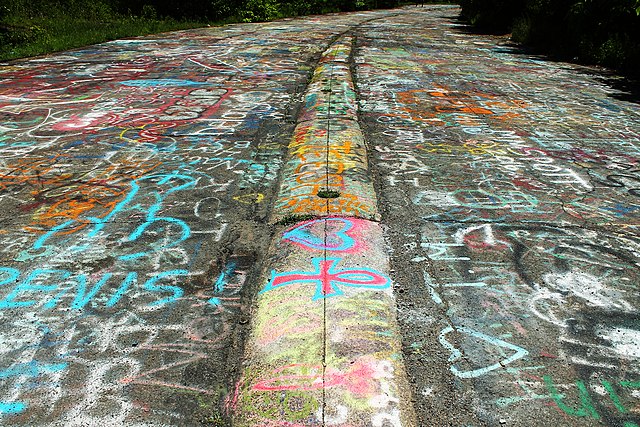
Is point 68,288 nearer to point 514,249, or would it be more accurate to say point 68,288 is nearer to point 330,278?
point 330,278

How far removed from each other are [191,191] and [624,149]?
4978 millimetres

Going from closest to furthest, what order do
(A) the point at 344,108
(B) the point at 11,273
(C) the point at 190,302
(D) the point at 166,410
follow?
1. (D) the point at 166,410
2. (C) the point at 190,302
3. (B) the point at 11,273
4. (A) the point at 344,108

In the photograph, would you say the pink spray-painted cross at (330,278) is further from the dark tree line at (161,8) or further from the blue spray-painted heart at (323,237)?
the dark tree line at (161,8)

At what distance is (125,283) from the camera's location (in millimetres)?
3389

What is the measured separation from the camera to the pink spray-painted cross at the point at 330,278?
329 cm

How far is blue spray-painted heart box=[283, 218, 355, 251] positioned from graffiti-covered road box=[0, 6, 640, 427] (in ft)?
0.06

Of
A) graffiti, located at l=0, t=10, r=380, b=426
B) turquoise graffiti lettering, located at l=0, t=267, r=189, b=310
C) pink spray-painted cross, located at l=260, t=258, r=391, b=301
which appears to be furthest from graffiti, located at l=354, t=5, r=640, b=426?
turquoise graffiti lettering, located at l=0, t=267, r=189, b=310

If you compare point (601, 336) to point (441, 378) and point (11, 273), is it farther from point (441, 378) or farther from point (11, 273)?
point (11, 273)

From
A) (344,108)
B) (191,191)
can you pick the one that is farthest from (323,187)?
(344,108)

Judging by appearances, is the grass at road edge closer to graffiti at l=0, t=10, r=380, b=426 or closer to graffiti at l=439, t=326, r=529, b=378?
graffiti at l=0, t=10, r=380, b=426

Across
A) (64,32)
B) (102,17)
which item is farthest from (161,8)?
(64,32)

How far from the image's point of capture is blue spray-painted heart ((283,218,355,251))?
377 cm

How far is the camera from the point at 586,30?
45.8ft

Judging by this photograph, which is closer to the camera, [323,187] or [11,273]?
Result: [11,273]
